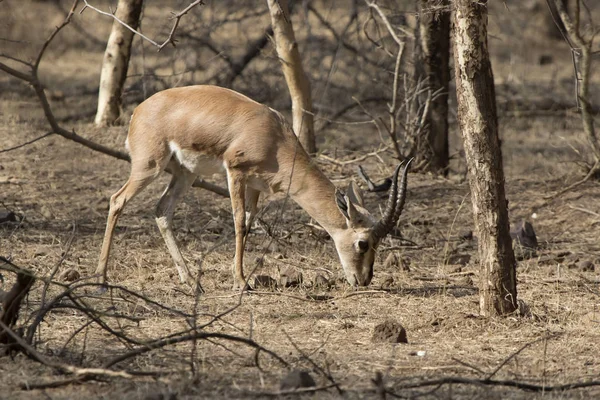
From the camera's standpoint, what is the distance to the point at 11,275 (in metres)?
8.22

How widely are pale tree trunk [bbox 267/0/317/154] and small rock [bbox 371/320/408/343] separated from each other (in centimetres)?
466

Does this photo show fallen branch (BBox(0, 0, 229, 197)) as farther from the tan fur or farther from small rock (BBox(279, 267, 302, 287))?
small rock (BBox(279, 267, 302, 287))

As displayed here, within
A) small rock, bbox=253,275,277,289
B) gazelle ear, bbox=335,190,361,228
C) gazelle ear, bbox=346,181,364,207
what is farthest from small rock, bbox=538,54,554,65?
small rock, bbox=253,275,277,289

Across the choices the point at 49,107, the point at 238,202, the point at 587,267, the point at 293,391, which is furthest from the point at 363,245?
the point at 293,391

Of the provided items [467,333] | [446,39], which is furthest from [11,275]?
[446,39]

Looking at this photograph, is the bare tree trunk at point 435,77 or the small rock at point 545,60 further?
the small rock at point 545,60

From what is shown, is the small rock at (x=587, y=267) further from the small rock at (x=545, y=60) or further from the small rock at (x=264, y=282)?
the small rock at (x=545, y=60)

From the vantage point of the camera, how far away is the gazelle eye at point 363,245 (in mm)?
8266

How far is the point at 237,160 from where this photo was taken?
832 cm

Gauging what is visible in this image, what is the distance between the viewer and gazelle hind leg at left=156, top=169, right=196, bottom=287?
831cm

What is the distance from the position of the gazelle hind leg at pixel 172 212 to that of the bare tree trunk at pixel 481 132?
104 inches

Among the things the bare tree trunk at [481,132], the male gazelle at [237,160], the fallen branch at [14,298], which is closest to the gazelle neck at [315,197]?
the male gazelle at [237,160]

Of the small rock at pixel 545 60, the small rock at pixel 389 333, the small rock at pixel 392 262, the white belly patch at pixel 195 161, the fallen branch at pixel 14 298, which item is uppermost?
the small rock at pixel 545 60

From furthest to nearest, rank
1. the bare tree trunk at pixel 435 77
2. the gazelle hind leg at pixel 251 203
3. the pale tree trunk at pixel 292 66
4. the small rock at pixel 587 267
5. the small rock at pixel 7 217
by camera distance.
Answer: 1. the bare tree trunk at pixel 435 77
2. the pale tree trunk at pixel 292 66
3. the small rock at pixel 7 217
4. the small rock at pixel 587 267
5. the gazelle hind leg at pixel 251 203
